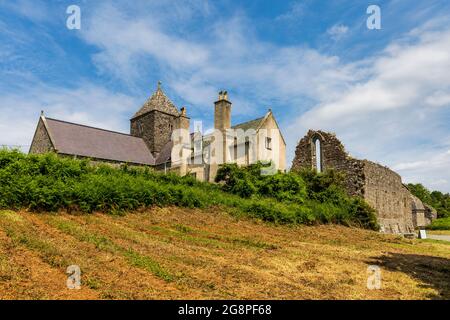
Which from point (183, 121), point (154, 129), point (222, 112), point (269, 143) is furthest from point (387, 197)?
point (154, 129)

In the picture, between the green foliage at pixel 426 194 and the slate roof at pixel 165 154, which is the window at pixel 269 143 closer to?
the slate roof at pixel 165 154

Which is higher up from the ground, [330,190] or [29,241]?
[330,190]

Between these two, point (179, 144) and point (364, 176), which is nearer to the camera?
point (364, 176)

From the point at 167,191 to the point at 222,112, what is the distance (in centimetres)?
1207

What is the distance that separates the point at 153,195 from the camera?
17125mm

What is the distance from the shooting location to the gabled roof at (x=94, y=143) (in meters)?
32.8

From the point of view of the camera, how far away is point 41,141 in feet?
110

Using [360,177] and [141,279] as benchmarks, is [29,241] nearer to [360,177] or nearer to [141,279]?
[141,279]

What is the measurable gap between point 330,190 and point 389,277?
15669 millimetres

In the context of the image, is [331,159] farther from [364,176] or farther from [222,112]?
[222,112]

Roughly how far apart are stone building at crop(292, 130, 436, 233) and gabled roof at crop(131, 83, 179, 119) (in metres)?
22.3

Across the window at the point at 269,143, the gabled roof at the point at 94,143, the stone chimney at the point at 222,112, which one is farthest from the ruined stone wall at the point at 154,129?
the stone chimney at the point at 222,112

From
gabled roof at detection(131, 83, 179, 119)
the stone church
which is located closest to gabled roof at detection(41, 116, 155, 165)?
the stone church
